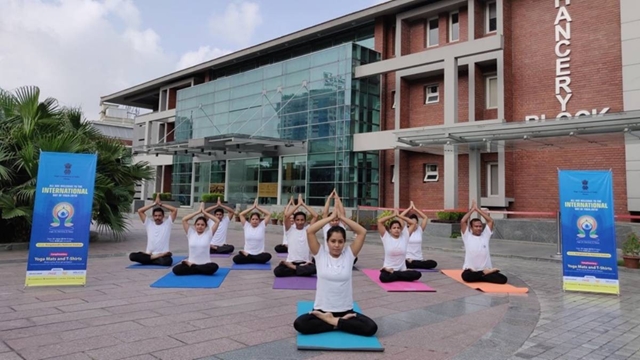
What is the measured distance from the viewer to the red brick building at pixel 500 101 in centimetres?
1653

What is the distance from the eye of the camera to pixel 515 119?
20219 mm

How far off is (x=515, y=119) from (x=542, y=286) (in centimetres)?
1324

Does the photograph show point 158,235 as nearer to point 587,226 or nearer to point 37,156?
point 37,156

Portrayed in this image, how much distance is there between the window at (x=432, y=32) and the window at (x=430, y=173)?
6.52 metres

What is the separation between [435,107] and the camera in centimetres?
2297

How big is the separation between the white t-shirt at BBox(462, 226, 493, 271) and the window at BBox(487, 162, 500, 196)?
42.0 ft

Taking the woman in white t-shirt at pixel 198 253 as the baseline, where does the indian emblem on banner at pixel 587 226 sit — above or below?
above

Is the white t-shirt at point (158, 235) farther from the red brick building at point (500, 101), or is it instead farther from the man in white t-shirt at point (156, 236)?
the red brick building at point (500, 101)

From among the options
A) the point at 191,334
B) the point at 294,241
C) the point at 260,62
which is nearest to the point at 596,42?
the point at 294,241

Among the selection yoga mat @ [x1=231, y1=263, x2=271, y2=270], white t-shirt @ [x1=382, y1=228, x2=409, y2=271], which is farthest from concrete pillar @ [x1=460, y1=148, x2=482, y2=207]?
yoga mat @ [x1=231, y1=263, x2=271, y2=270]

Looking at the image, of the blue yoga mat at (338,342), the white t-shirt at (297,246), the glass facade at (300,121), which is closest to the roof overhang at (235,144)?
the glass facade at (300,121)

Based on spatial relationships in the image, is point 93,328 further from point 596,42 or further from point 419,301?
point 596,42

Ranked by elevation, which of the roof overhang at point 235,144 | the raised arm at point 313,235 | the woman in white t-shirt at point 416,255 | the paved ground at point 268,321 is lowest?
the paved ground at point 268,321

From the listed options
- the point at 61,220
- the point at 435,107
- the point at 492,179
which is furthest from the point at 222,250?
the point at 435,107
